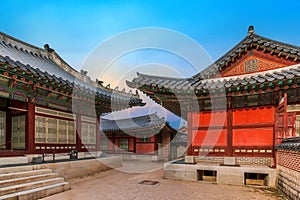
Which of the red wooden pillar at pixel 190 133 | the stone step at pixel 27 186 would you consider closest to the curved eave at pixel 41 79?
the stone step at pixel 27 186

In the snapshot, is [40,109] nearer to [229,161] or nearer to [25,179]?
[25,179]

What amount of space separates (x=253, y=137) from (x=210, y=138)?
6.74ft

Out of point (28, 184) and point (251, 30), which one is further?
point (251, 30)

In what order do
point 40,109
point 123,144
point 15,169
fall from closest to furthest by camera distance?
point 15,169
point 40,109
point 123,144

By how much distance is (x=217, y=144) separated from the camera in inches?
428

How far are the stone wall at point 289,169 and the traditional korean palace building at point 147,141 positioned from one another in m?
15.1

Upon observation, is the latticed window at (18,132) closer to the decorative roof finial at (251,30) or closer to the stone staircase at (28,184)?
the stone staircase at (28,184)

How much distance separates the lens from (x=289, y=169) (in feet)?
24.6

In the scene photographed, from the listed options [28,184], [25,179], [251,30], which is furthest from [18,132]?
[251,30]

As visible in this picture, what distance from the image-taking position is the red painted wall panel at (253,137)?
9816 millimetres

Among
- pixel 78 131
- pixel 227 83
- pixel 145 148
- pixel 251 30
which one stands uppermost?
pixel 251 30

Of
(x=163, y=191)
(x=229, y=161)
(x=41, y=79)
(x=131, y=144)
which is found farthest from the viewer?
(x=131, y=144)

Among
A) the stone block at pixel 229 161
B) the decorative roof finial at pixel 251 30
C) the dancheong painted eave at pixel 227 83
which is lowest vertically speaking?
the stone block at pixel 229 161

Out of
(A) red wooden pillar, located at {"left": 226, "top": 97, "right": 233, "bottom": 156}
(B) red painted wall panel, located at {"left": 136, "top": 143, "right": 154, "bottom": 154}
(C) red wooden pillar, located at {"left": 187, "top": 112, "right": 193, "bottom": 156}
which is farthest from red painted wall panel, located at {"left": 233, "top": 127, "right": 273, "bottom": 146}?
(B) red painted wall panel, located at {"left": 136, "top": 143, "right": 154, "bottom": 154}
